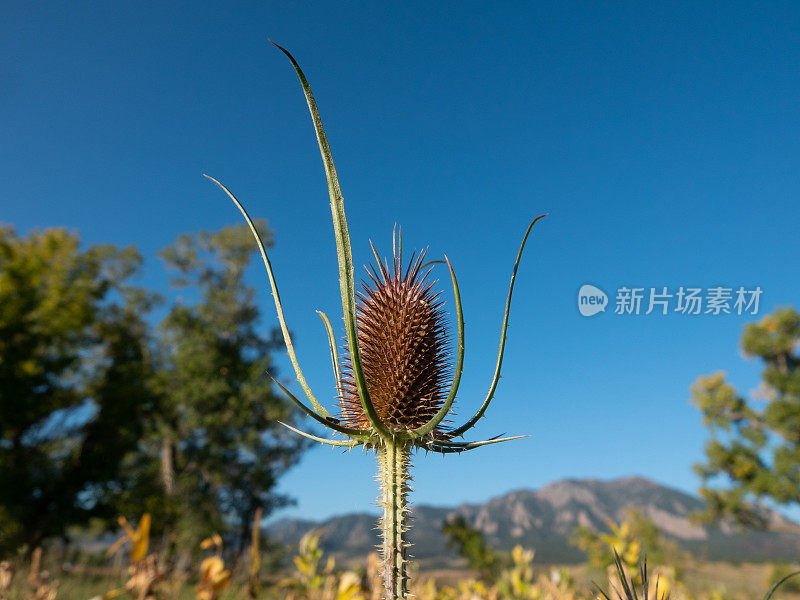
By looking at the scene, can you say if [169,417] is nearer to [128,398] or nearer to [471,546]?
[128,398]

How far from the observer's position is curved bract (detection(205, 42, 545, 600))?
3.42 ft

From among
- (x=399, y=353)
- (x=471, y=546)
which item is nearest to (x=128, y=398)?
(x=471, y=546)

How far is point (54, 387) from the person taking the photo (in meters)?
15.6

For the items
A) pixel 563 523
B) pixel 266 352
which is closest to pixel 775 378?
pixel 266 352

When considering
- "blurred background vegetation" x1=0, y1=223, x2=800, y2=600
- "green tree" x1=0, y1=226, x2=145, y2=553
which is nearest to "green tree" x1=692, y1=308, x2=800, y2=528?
"blurred background vegetation" x1=0, y1=223, x2=800, y2=600

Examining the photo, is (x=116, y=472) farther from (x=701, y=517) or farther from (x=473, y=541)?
(x=701, y=517)

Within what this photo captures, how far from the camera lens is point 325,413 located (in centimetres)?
136

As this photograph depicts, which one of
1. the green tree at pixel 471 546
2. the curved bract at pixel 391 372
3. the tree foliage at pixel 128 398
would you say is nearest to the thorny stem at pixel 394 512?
the curved bract at pixel 391 372

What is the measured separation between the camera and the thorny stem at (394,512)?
1.20 m

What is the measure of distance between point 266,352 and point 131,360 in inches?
242

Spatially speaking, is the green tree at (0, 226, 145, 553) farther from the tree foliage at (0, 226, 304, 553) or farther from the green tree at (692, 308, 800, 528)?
the green tree at (692, 308, 800, 528)

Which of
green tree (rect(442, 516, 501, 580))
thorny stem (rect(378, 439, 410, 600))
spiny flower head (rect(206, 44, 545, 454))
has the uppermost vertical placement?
spiny flower head (rect(206, 44, 545, 454))

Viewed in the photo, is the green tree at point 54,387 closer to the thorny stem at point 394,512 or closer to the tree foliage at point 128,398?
the tree foliage at point 128,398

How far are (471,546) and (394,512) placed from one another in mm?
8729
